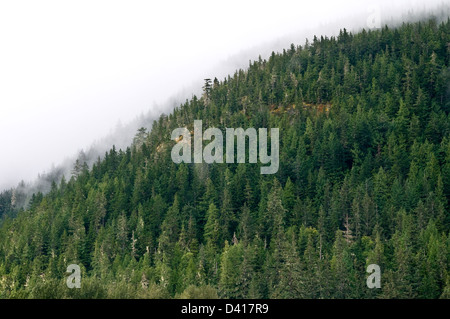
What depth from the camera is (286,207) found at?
120 m

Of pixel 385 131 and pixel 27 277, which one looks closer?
pixel 27 277

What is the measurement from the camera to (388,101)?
150 m

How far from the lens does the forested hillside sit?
3314 inches

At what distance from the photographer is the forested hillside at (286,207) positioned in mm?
84188
